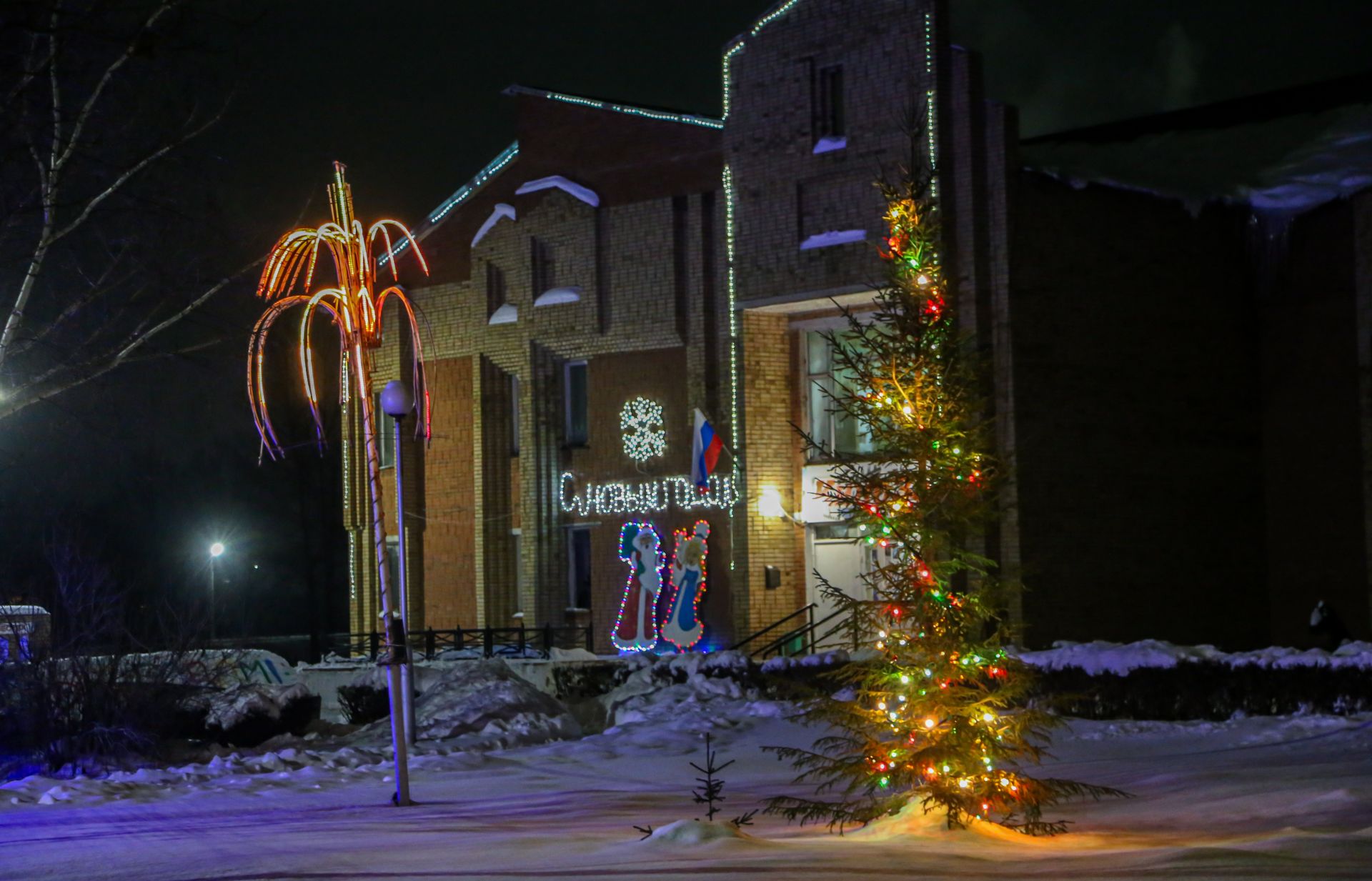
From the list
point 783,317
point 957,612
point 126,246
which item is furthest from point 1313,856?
point 783,317

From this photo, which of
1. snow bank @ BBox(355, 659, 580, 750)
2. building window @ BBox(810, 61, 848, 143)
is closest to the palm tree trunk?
snow bank @ BBox(355, 659, 580, 750)

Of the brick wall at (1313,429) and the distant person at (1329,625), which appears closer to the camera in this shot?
the distant person at (1329,625)

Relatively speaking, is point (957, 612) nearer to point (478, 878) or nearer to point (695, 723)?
point (478, 878)

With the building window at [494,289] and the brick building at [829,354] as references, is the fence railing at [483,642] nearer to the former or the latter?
the brick building at [829,354]

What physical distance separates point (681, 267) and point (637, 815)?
18.5 metres

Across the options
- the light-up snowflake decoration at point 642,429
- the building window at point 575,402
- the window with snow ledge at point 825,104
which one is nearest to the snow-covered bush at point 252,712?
the light-up snowflake decoration at point 642,429

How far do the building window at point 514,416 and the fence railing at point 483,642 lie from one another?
3.98 metres

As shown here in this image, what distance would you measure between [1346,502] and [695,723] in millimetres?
13153

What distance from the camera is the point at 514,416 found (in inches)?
1400

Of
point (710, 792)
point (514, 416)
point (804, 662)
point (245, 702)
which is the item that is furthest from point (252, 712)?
point (514, 416)

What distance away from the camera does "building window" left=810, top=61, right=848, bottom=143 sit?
1157 inches

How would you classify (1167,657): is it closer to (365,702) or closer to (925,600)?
(925,600)

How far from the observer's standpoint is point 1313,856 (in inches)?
380

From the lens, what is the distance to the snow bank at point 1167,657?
2006 centimetres
